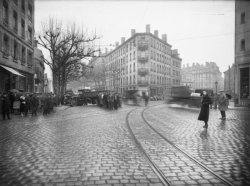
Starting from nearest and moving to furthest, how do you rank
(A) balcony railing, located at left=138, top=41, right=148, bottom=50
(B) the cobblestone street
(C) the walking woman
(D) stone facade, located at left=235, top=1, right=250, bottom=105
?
(B) the cobblestone street, (C) the walking woman, (D) stone facade, located at left=235, top=1, right=250, bottom=105, (A) balcony railing, located at left=138, top=41, right=148, bottom=50

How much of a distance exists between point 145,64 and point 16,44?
39.1 metres

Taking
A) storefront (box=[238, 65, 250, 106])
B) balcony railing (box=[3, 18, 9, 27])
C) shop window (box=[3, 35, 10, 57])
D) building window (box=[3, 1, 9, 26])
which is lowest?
storefront (box=[238, 65, 250, 106])

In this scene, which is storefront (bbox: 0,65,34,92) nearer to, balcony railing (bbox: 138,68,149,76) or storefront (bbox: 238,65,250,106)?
storefront (bbox: 238,65,250,106)

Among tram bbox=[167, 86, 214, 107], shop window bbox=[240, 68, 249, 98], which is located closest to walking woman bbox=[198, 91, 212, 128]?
tram bbox=[167, 86, 214, 107]

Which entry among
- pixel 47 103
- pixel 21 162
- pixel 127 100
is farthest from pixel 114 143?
pixel 127 100

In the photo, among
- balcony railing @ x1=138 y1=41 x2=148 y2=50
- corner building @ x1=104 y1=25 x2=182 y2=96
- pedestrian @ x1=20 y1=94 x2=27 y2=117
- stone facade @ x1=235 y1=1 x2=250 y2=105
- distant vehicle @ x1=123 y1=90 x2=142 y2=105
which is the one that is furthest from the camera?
corner building @ x1=104 y1=25 x2=182 y2=96

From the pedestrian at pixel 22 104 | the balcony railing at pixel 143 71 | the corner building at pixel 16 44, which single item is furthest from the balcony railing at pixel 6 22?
the balcony railing at pixel 143 71

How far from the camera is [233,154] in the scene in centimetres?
509

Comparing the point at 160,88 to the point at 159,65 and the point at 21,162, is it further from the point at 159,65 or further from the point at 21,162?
the point at 21,162

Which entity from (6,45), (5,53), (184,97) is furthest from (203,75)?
(5,53)

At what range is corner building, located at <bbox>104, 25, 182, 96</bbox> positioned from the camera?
56.6m

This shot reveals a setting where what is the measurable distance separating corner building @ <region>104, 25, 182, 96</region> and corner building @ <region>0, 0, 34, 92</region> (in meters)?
27.7

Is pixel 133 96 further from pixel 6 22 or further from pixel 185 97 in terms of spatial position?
pixel 6 22

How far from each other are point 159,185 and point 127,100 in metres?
29.5
